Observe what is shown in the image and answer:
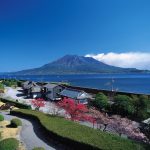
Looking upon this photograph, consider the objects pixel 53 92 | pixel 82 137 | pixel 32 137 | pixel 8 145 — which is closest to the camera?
pixel 8 145

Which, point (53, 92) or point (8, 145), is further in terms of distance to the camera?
point (53, 92)

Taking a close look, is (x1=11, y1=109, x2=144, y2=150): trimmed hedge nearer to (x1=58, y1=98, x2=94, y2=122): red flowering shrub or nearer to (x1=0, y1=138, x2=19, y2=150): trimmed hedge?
(x1=0, y1=138, x2=19, y2=150): trimmed hedge

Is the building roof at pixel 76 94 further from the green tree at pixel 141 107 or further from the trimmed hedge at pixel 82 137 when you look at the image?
the trimmed hedge at pixel 82 137

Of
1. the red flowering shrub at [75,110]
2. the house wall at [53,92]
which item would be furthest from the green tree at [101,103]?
the house wall at [53,92]

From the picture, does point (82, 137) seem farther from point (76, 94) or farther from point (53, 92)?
point (53, 92)

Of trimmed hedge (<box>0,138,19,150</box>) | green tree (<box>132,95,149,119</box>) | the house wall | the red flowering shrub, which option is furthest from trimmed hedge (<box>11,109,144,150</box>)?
the house wall

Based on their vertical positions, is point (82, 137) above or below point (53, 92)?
above

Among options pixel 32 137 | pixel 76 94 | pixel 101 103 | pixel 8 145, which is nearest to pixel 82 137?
pixel 8 145

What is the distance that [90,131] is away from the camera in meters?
25.7

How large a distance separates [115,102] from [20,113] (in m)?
16.9

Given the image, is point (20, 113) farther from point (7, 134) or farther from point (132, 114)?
point (132, 114)

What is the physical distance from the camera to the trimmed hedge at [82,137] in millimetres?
21000

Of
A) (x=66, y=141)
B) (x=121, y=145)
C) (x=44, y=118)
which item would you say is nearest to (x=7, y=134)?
(x=44, y=118)

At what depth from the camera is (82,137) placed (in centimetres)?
2400
